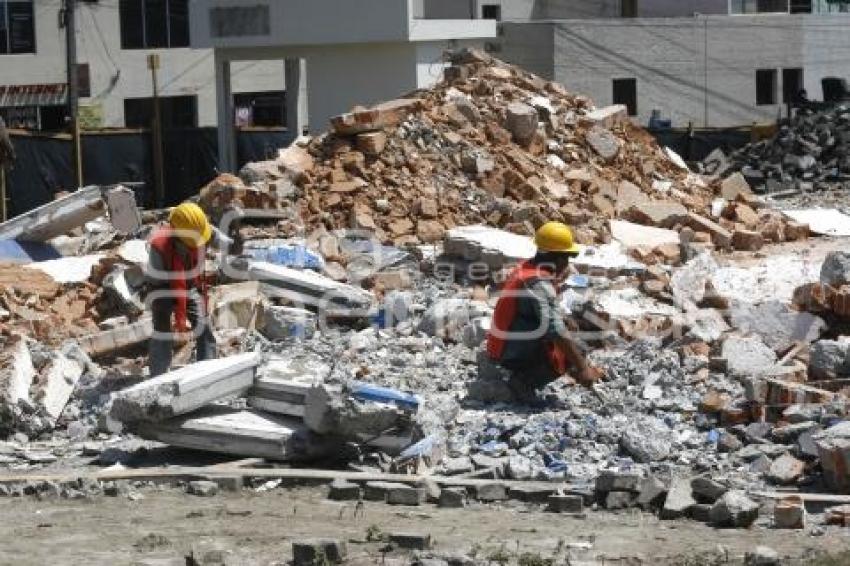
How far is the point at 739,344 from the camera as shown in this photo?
12711 millimetres

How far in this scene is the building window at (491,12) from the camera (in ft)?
138

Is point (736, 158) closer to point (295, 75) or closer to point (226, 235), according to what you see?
point (295, 75)

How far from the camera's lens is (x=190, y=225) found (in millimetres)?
12891

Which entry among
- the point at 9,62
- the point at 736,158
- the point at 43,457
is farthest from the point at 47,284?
the point at 9,62

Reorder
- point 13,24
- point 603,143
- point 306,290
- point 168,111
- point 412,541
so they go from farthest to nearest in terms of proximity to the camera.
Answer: point 168,111
point 13,24
point 603,143
point 306,290
point 412,541

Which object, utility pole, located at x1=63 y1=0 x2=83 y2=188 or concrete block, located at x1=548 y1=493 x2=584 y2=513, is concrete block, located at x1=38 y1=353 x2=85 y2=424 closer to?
concrete block, located at x1=548 y1=493 x2=584 y2=513

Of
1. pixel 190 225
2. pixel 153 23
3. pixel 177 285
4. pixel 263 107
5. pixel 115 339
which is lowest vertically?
pixel 115 339

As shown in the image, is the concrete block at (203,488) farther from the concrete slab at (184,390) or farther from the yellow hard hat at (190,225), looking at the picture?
the yellow hard hat at (190,225)

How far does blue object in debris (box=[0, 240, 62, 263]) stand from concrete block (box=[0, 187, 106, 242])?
0.06 meters

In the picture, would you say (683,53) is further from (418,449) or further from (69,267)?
(418,449)

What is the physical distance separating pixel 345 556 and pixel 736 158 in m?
22.0

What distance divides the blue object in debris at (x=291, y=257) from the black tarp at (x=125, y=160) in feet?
37.5

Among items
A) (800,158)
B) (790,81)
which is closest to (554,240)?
(800,158)

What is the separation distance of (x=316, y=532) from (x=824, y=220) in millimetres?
12418
